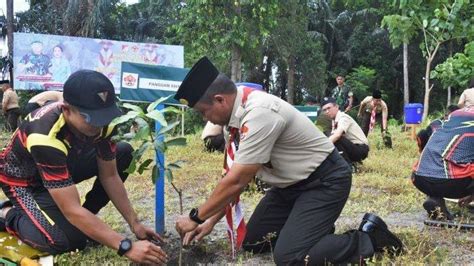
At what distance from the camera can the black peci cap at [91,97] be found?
2598mm

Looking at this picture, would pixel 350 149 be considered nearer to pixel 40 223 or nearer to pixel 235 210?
pixel 235 210

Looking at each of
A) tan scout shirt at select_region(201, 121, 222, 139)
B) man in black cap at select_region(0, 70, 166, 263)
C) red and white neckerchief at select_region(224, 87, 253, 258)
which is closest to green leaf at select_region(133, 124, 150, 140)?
man in black cap at select_region(0, 70, 166, 263)

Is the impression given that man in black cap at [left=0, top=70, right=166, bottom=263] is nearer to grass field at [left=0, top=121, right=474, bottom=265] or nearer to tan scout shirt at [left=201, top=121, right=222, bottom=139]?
grass field at [left=0, top=121, right=474, bottom=265]

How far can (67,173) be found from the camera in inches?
107

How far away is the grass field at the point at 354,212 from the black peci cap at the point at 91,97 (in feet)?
3.11

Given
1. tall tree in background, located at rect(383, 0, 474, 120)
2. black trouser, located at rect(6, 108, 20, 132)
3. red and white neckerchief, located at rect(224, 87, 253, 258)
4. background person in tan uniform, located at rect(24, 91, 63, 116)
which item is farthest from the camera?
black trouser, located at rect(6, 108, 20, 132)

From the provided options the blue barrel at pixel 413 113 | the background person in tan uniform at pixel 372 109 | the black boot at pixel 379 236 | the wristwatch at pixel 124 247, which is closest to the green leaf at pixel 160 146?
the wristwatch at pixel 124 247

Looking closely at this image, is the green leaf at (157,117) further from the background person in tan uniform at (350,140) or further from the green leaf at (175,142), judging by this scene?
the background person in tan uniform at (350,140)

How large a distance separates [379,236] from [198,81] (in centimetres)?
146

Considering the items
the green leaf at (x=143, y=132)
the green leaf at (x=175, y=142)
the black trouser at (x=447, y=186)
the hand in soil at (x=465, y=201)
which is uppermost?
the green leaf at (x=143, y=132)

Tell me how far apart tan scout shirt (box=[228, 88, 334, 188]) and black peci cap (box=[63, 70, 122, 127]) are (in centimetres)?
69

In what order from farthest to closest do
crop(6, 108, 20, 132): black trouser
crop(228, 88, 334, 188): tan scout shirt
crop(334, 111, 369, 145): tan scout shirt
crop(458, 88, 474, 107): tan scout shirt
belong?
1. crop(6, 108, 20, 132): black trouser
2. crop(334, 111, 369, 145): tan scout shirt
3. crop(458, 88, 474, 107): tan scout shirt
4. crop(228, 88, 334, 188): tan scout shirt

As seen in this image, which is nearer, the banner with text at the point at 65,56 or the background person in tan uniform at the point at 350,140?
the background person in tan uniform at the point at 350,140

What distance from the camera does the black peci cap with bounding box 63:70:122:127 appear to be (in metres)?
2.60
